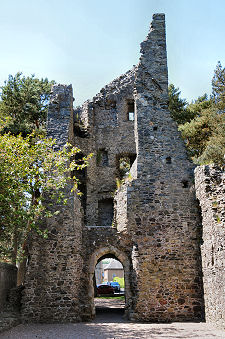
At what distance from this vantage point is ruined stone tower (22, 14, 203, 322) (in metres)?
13.0

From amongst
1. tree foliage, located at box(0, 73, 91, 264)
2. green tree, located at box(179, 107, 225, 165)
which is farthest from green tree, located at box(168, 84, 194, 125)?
tree foliage, located at box(0, 73, 91, 264)

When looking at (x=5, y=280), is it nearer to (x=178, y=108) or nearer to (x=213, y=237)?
(x=213, y=237)

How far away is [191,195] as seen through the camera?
48.6 ft

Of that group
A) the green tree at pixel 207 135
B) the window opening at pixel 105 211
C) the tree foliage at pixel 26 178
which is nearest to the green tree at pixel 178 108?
the green tree at pixel 207 135

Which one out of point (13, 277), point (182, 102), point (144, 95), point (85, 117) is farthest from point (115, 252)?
point (182, 102)

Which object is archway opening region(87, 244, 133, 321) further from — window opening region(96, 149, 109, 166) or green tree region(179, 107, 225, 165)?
green tree region(179, 107, 225, 165)

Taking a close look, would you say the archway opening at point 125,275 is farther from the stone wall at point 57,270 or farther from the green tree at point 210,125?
the green tree at point 210,125

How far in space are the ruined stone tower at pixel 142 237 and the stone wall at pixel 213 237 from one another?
940mm

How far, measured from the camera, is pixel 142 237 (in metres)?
14.0

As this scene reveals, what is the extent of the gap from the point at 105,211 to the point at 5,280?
7.44 m

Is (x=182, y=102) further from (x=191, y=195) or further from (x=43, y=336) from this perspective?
(x=43, y=336)

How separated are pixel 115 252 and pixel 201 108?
14682 mm

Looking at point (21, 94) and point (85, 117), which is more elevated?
point (21, 94)

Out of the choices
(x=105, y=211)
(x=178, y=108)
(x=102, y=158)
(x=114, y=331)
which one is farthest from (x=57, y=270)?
(x=178, y=108)
